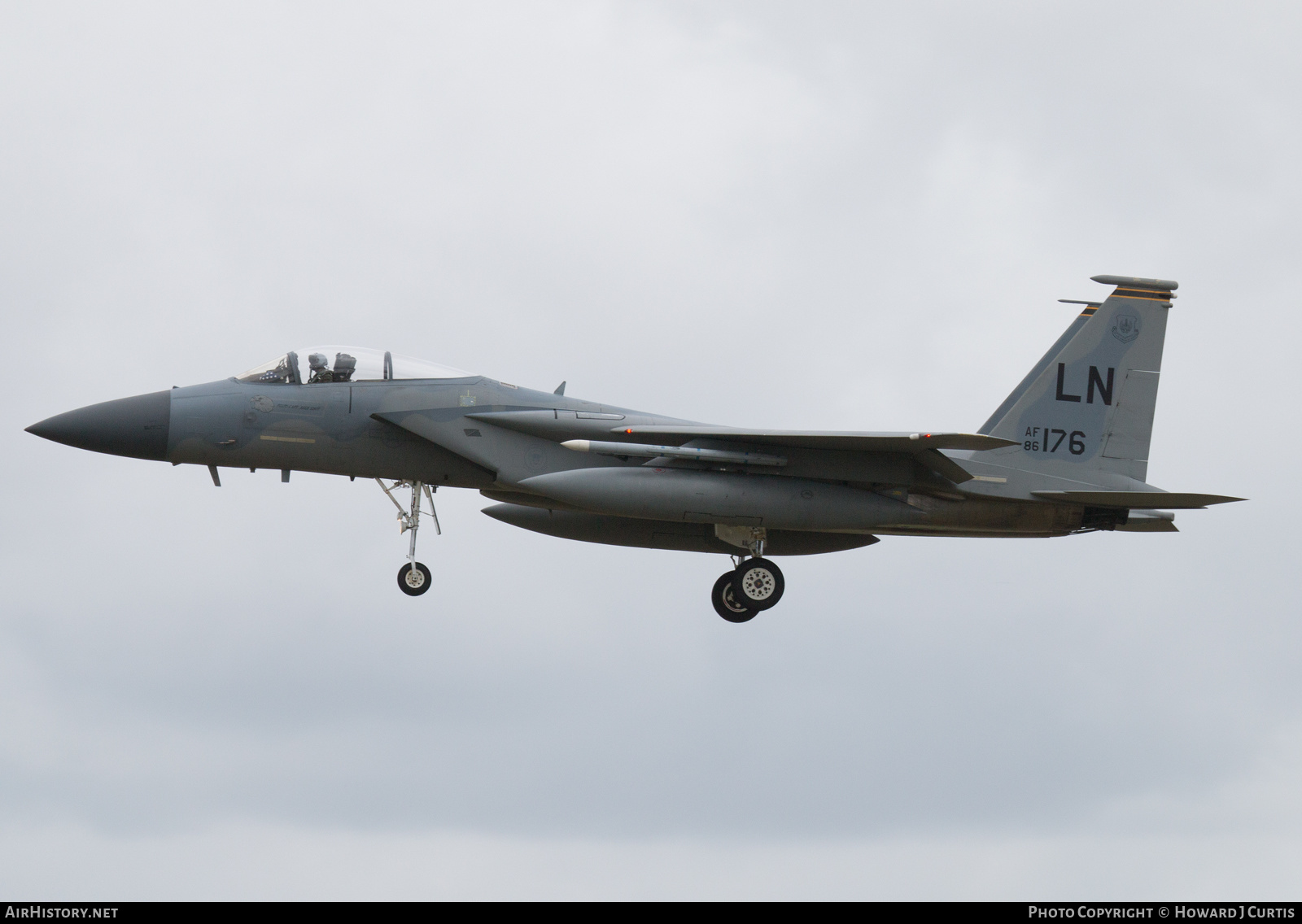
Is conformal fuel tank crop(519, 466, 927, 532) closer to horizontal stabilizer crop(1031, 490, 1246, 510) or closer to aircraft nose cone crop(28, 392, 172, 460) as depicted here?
horizontal stabilizer crop(1031, 490, 1246, 510)

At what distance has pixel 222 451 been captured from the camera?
20.3 meters

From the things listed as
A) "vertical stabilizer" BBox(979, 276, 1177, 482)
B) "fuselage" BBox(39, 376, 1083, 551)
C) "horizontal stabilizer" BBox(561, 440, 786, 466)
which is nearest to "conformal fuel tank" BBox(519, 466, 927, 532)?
"fuselage" BBox(39, 376, 1083, 551)

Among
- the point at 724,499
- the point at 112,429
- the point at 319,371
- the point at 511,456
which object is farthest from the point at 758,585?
the point at 112,429

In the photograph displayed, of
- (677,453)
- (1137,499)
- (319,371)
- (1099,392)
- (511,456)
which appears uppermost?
(1099,392)

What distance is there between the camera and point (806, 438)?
2019 cm

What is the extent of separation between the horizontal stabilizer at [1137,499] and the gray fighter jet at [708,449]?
3cm

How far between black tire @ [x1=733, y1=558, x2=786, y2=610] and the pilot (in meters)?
6.10

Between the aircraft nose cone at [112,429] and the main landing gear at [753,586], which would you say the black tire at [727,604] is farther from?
the aircraft nose cone at [112,429]

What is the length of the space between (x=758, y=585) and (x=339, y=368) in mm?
6344

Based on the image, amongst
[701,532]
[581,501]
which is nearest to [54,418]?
[581,501]

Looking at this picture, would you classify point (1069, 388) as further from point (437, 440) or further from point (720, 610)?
point (437, 440)

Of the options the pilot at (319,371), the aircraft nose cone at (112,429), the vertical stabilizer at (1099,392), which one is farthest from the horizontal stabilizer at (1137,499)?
the aircraft nose cone at (112,429)

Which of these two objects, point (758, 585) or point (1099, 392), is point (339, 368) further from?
point (1099, 392)

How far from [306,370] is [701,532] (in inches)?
239
